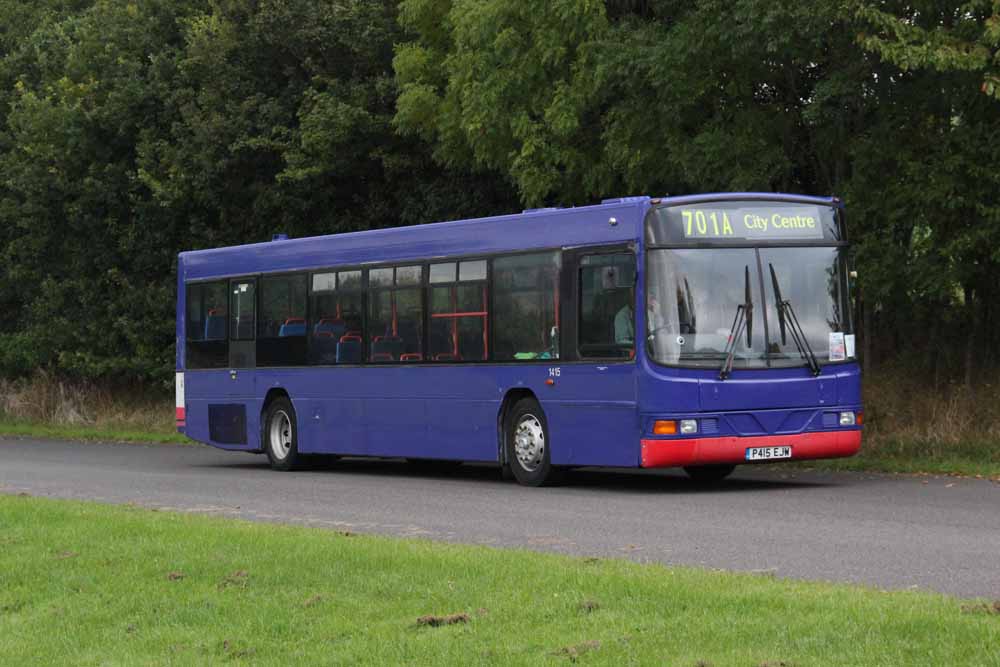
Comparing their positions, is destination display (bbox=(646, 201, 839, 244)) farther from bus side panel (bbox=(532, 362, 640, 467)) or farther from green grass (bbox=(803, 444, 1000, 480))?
green grass (bbox=(803, 444, 1000, 480))

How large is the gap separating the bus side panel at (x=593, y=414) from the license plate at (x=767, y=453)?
1.16 meters

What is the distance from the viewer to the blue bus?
60.5 ft

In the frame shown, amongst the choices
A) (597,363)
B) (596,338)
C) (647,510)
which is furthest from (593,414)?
(647,510)

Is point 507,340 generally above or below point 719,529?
above

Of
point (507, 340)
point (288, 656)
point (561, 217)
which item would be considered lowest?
point (288, 656)

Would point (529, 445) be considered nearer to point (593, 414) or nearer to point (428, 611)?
point (593, 414)

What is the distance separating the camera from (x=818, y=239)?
758 inches

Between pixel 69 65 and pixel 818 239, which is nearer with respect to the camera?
pixel 818 239

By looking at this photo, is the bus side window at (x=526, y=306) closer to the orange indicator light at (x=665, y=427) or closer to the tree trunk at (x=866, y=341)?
the orange indicator light at (x=665, y=427)

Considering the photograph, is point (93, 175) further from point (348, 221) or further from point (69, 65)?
point (348, 221)

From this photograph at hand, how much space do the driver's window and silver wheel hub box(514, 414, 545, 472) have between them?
1179mm

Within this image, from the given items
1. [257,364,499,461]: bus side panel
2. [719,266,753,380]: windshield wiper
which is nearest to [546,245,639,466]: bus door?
[719,266,753,380]: windshield wiper

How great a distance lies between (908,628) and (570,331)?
1139 centimetres

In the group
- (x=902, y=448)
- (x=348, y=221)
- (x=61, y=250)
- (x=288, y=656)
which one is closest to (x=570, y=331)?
(x=902, y=448)
